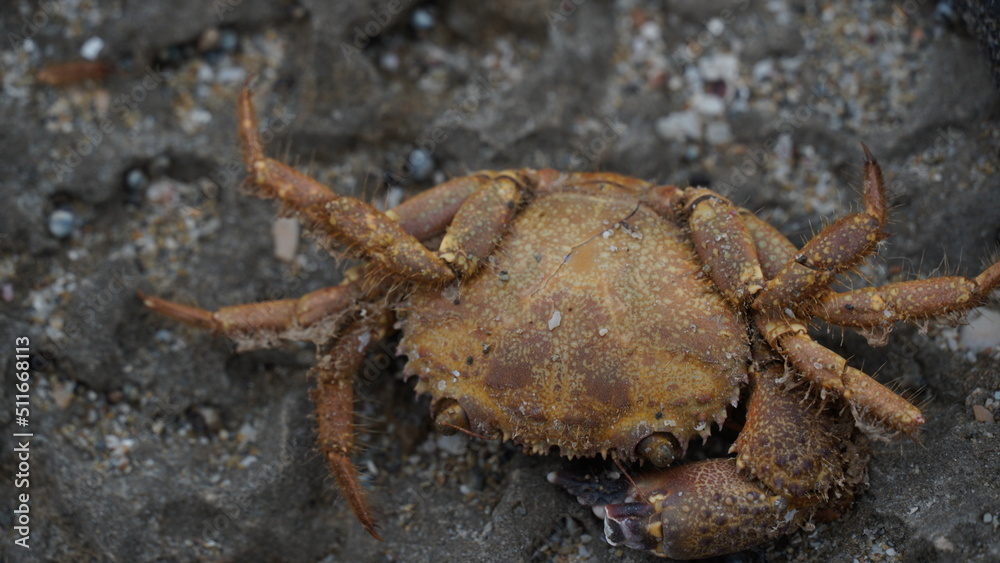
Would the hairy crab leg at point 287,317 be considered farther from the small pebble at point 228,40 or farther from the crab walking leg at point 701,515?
the small pebble at point 228,40

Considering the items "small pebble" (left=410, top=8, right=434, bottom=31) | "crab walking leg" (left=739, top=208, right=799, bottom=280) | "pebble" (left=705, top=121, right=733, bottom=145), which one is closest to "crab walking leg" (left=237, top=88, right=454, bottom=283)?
"crab walking leg" (left=739, top=208, right=799, bottom=280)

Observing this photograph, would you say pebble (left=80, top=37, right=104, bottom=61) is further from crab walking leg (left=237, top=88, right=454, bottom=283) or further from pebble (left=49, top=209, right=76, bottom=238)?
crab walking leg (left=237, top=88, right=454, bottom=283)

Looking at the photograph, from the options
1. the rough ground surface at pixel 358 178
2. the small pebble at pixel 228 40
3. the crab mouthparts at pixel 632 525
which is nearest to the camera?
the crab mouthparts at pixel 632 525

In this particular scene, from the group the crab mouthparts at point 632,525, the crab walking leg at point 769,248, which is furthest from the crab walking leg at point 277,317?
the crab walking leg at point 769,248

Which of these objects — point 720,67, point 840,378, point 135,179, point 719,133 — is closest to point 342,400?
point 135,179

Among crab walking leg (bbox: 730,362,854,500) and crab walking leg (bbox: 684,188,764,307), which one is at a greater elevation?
crab walking leg (bbox: 684,188,764,307)

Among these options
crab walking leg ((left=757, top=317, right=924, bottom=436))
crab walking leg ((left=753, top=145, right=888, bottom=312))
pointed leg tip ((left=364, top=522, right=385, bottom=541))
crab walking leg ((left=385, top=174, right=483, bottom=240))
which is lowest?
pointed leg tip ((left=364, top=522, right=385, bottom=541))
